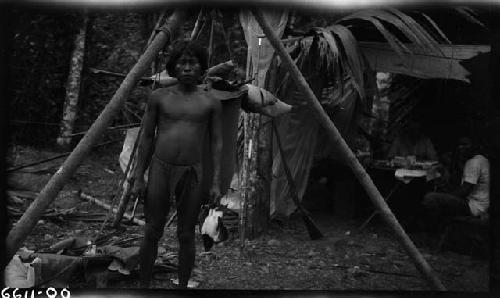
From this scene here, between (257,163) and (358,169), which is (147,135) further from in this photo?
(257,163)

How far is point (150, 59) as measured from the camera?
351 cm

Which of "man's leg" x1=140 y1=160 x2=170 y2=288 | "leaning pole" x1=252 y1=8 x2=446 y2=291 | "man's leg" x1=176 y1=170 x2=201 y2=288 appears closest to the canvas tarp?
"leaning pole" x1=252 y1=8 x2=446 y2=291

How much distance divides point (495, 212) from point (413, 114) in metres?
4.25

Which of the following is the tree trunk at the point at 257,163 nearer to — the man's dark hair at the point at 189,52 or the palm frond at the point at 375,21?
the palm frond at the point at 375,21

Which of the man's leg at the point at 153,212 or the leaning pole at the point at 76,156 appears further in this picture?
the man's leg at the point at 153,212

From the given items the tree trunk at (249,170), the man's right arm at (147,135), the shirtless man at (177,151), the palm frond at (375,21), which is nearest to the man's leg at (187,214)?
the shirtless man at (177,151)

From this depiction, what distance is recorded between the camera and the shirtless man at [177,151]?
12.2 ft

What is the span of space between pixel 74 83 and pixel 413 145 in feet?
16.8

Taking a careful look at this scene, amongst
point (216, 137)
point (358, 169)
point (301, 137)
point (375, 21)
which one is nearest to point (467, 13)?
point (375, 21)

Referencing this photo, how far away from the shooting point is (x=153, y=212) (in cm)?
374

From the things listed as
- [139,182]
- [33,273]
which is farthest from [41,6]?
[33,273]

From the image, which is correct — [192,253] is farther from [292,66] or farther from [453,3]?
[453,3]

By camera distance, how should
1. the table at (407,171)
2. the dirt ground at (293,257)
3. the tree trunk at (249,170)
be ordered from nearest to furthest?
1. the dirt ground at (293,257)
2. the tree trunk at (249,170)
3. the table at (407,171)

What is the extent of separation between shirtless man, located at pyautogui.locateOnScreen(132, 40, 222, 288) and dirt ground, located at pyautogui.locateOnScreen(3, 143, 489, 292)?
90 centimetres
